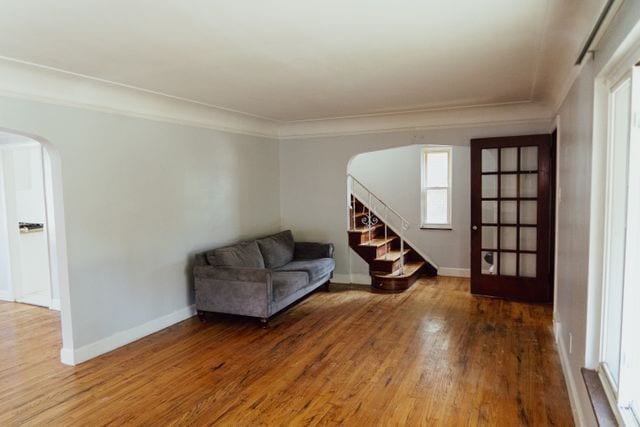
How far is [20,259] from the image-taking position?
5.69m

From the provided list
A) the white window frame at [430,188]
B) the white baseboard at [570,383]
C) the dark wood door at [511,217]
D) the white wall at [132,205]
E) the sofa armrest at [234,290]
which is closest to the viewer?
the white baseboard at [570,383]

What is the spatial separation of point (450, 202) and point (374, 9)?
504 centimetres

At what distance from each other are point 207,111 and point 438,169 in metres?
3.90

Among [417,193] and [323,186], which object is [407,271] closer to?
[417,193]

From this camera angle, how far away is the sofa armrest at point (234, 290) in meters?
4.29

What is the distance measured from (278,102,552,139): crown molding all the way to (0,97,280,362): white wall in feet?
3.89

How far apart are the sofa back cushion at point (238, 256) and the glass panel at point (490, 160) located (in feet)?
10.1

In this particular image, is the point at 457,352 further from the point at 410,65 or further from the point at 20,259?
the point at 20,259

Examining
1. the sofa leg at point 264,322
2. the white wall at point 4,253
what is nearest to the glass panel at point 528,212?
the sofa leg at point 264,322

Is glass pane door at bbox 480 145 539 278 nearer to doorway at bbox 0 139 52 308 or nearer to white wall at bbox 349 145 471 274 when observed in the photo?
white wall at bbox 349 145 471 274

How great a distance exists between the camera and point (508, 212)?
5.27m

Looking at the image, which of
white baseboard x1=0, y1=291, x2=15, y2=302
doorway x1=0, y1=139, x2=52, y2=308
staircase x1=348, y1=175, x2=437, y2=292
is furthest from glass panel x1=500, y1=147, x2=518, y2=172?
white baseboard x1=0, y1=291, x2=15, y2=302

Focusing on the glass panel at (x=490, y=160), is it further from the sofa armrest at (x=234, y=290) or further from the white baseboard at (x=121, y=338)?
the white baseboard at (x=121, y=338)

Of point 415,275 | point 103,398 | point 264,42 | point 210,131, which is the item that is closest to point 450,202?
point 415,275
